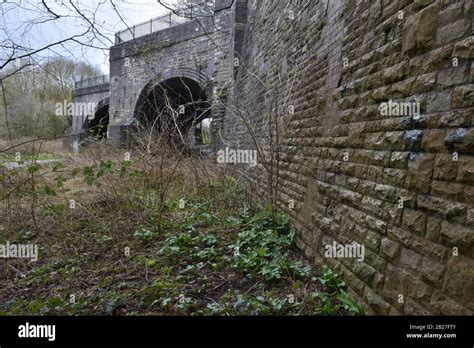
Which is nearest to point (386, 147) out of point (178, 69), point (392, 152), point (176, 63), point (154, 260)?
point (392, 152)

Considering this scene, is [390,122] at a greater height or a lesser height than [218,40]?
lesser

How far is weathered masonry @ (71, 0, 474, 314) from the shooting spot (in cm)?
189

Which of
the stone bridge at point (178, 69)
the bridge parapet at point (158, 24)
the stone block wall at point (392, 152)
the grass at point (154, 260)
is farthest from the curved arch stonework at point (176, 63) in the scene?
the stone block wall at point (392, 152)

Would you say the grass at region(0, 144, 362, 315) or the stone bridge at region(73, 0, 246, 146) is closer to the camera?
the grass at region(0, 144, 362, 315)

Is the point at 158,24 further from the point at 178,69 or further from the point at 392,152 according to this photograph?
the point at 392,152

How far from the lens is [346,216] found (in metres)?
3.16

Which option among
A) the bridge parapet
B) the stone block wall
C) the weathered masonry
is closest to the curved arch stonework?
Result: the bridge parapet

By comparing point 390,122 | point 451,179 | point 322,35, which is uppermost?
point 322,35

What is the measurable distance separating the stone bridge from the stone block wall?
4.60 m

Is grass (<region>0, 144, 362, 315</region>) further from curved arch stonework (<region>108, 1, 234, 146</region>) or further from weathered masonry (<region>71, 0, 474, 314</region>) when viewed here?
curved arch stonework (<region>108, 1, 234, 146</region>)
